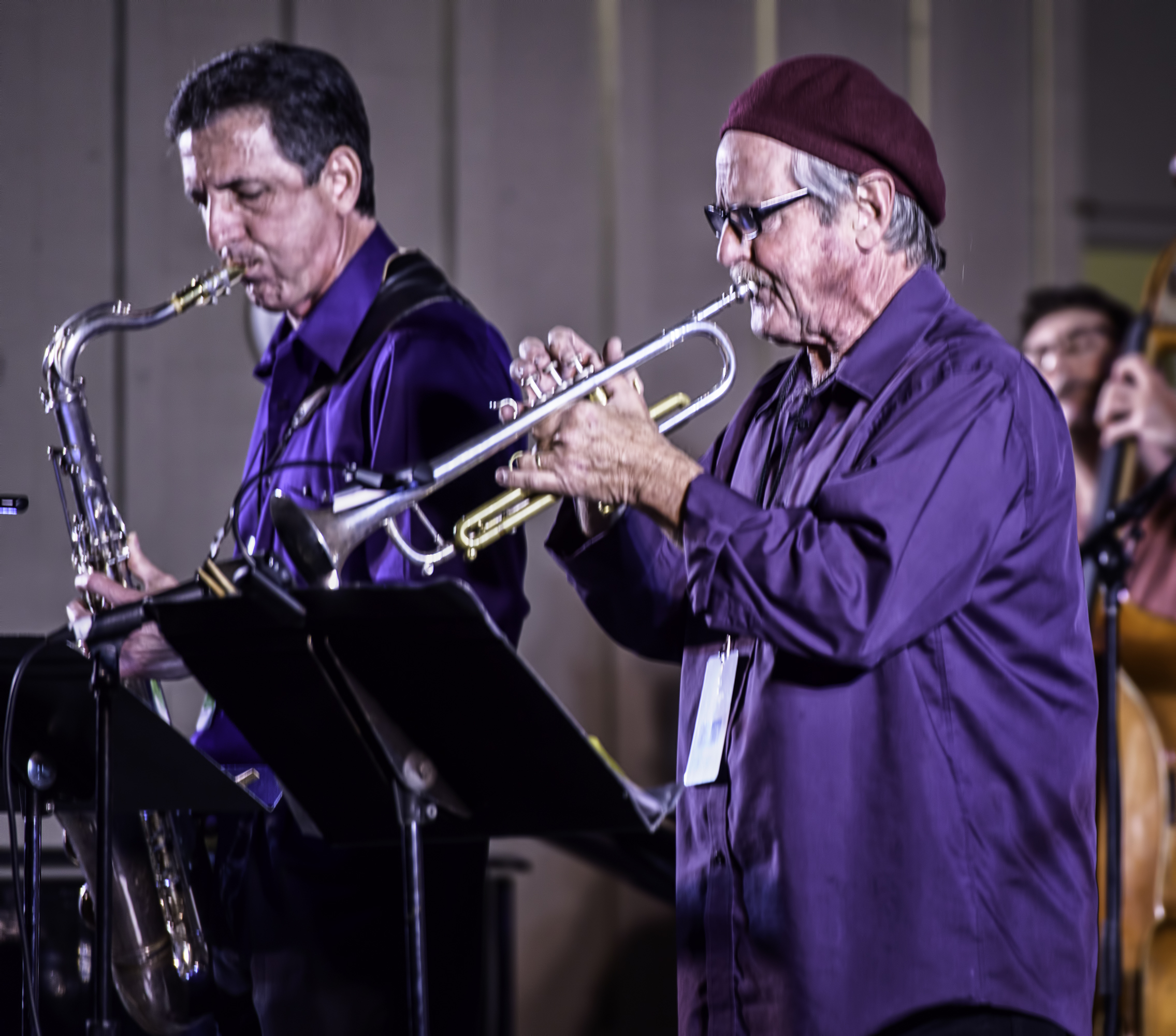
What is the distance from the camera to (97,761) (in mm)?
1702

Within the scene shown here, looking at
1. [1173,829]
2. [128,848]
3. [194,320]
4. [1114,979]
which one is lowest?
[1114,979]

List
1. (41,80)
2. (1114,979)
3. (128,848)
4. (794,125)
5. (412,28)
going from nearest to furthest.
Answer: (794,125) → (128,848) → (1114,979) → (41,80) → (412,28)

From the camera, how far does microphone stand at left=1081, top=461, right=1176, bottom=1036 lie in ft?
10.1

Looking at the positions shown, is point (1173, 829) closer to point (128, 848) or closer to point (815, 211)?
point (815, 211)

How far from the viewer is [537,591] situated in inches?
165

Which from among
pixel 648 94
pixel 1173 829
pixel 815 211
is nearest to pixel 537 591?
pixel 648 94

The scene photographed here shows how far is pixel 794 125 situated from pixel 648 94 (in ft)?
8.35

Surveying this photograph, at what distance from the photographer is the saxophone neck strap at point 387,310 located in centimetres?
237

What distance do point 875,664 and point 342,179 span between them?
4.71 ft

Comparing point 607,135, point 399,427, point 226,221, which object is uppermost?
point 607,135

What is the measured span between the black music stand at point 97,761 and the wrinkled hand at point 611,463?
0.55m

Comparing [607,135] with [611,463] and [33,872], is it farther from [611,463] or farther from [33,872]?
[33,872]

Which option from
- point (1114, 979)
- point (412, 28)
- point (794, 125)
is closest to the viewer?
point (794, 125)

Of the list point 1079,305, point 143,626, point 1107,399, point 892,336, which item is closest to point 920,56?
point 1079,305
